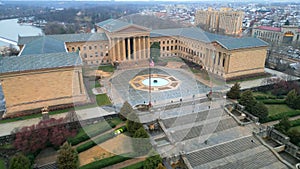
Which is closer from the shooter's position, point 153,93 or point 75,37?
point 153,93

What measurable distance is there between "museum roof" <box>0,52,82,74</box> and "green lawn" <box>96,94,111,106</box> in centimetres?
639

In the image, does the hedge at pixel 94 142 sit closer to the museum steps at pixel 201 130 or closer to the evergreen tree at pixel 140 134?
the evergreen tree at pixel 140 134

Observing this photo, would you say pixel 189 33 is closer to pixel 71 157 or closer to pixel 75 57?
pixel 75 57

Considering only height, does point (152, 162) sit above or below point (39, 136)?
below

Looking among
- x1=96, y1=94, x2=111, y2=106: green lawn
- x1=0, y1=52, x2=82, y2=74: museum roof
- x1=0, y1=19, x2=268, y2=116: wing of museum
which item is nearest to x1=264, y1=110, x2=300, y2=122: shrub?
x1=0, y1=19, x2=268, y2=116: wing of museum

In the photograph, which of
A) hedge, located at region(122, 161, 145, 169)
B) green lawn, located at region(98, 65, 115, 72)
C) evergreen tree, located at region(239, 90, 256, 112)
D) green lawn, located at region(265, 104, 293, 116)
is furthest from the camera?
green lawn, located at region(98, 65, 115, 72)

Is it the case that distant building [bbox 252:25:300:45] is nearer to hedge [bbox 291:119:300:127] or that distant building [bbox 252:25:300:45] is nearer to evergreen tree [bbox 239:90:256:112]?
hedge [bbox 291:119:300:127]

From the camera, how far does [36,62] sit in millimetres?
32000

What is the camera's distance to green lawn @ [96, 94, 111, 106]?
34844mm

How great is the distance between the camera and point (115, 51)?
5441 centimetres

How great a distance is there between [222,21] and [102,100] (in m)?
89.3

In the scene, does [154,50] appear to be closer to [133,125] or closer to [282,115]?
[282,115]

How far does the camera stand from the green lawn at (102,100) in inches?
1372

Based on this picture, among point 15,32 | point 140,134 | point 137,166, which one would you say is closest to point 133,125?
point 140,134
